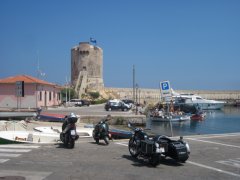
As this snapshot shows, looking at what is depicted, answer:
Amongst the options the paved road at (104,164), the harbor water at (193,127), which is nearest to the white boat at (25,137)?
the paved road at (104,164)

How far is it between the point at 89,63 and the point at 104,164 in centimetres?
8080

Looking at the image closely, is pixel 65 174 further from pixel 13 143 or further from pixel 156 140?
pixel 13 143

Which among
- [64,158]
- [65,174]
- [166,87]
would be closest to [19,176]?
[65,174]

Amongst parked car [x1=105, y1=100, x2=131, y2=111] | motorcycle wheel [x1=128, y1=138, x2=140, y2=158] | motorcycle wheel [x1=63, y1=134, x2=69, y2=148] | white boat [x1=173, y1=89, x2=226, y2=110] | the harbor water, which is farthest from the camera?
white boat [x1=173, y1=89, x2=226, y2=110]

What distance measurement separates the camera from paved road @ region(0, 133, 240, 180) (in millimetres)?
7961

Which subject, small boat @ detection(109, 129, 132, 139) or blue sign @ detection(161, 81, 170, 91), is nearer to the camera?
blue sign @ detection(161, 81, 170, 91)

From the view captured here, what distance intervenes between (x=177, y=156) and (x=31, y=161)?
13.0 ft

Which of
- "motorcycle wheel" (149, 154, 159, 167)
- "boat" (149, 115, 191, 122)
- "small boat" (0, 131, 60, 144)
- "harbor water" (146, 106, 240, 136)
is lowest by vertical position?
"harbor water" (146, 106, 240, 136)

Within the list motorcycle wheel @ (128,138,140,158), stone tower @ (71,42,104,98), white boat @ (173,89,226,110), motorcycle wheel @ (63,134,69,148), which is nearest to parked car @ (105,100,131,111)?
white boat @ (173,89,226,110)

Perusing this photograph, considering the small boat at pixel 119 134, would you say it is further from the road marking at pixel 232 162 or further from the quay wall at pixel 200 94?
the quay wall at pixel 200 94

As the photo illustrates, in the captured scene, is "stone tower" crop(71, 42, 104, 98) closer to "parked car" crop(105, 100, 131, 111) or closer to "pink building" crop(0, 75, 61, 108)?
"parked car" crop(105, 100, 131, 111)

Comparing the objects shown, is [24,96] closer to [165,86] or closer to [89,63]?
[165,86]

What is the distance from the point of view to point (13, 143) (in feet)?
41.6

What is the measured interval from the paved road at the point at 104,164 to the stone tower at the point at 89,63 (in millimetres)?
74428
